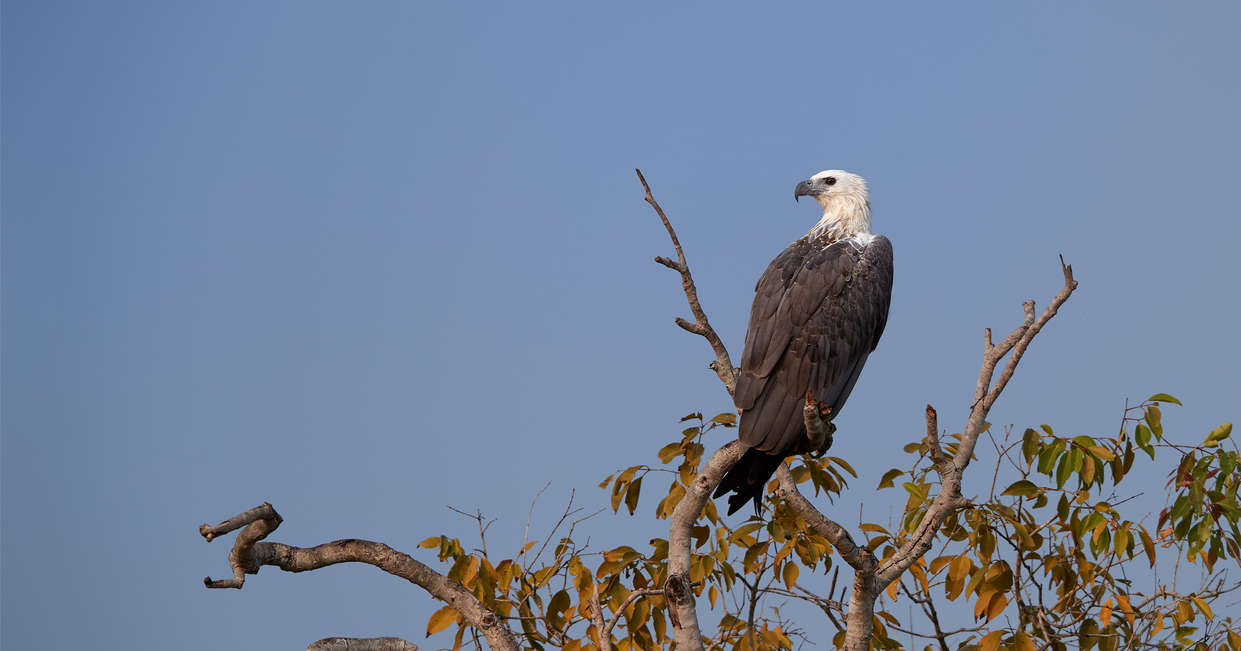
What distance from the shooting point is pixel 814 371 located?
5.61 m

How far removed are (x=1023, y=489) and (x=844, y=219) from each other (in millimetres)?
2682

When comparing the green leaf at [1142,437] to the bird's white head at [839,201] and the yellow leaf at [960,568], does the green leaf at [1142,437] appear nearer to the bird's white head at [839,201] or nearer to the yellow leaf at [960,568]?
the yellow leaf at [960,568]

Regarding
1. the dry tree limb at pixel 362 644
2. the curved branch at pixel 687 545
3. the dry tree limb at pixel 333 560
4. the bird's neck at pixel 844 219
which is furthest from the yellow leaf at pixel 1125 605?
the dry tree limb at pixel 362 644

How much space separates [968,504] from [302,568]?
2.87 m

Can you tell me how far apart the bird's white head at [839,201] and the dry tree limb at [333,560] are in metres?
3.47

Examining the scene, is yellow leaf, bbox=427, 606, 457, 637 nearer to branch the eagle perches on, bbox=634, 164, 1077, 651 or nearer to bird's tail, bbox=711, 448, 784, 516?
branch the eagle perches on, bbox=634, 164, 1077, 651

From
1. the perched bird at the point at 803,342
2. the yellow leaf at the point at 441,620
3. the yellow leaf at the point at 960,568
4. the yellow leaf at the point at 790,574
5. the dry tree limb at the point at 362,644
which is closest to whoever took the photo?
the dry tree limb at the point at 362,644

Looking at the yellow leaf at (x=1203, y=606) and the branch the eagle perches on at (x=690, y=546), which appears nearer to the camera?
the branch the eagle perches on at (x=690, y=546)

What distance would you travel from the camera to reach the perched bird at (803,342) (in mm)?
5285

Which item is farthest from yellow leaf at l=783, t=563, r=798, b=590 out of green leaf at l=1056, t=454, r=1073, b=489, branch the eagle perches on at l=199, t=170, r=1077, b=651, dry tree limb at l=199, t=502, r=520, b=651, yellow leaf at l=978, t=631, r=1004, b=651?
dry tree limb at l=199, t=502, r=520, b=651

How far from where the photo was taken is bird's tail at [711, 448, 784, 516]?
17.4 ft

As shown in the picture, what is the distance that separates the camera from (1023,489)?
179 inches

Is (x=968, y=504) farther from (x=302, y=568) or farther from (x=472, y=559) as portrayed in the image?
(x=302, y=568)

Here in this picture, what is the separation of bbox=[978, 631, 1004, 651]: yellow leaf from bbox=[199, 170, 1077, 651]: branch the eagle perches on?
465 millimetres
